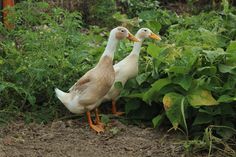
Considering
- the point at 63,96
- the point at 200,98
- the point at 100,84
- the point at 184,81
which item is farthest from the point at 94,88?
the point at 200,98

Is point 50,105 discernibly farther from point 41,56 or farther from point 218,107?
point 218,107

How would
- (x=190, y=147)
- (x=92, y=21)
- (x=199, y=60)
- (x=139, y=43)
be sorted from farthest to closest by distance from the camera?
(x=92, y=21) → (x=139, y=43) → (x=199, y=60) → (x=190, y=147)

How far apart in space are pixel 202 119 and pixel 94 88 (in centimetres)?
88

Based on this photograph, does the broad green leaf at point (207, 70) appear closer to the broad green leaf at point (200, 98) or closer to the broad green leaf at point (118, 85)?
the broad green leaf at point (200, 98)

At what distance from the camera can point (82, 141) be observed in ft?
15.4

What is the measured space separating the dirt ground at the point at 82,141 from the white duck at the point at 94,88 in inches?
5.4

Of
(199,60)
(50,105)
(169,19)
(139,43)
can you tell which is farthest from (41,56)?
(169,19)

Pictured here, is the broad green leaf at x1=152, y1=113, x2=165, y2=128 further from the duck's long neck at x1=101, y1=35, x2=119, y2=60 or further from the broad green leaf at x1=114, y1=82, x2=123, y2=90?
the duck's long neck at x1=101, y1=35, x2=119, y2=60

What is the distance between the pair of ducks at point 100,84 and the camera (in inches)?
190

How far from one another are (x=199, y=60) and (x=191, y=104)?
43cm

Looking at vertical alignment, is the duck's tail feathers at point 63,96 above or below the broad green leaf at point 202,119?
above

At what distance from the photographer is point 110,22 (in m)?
7.99

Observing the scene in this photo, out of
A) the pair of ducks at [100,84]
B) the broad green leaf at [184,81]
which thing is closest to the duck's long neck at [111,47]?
the pair of ducks at [100,84]

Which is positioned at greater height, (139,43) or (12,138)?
(139,43)
